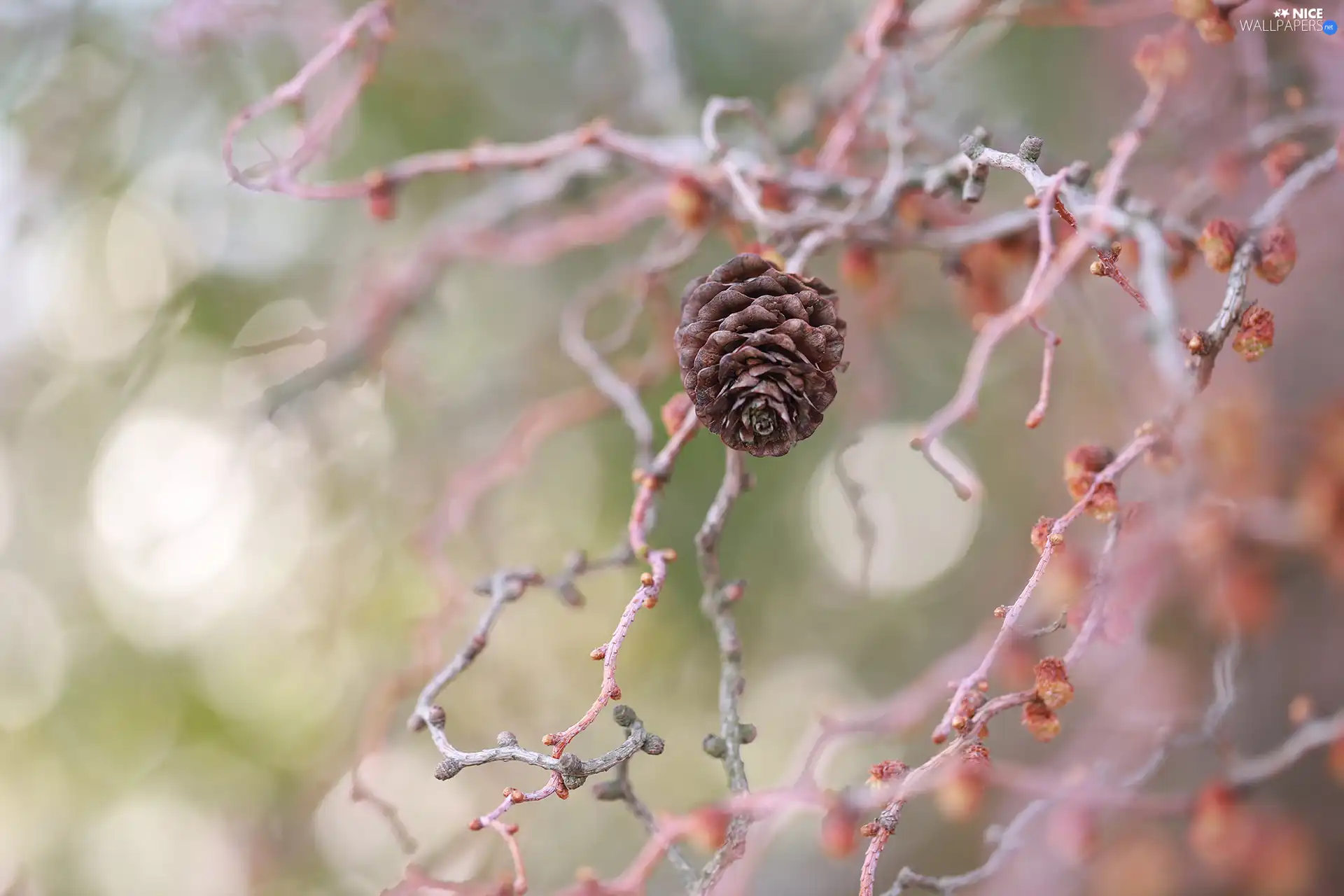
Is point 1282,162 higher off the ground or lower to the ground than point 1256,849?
higher

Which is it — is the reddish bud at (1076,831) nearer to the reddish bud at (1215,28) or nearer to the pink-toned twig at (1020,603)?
the pink-toned twig at (1020,603)

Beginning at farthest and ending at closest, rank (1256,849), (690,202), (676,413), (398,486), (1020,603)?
(398,486)
(1256,849)
(690,202)
(676,413)
(1020,603)

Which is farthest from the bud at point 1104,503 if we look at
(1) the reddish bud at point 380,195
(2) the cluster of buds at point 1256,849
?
(1) the reddish bud at point 380,195

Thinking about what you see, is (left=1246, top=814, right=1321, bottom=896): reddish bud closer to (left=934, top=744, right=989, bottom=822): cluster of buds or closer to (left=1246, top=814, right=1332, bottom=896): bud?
(left=1246, top=814, right=1332, bottom=896): bud

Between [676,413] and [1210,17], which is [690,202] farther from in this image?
[1210,17]

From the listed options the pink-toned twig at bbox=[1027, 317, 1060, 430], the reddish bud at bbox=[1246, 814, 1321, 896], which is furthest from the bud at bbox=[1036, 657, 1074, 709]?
the reddish bud at bbox=[1246, 814, 1321, 896]

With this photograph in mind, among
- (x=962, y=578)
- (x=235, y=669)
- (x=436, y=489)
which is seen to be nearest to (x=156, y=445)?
(x=235, y=669)

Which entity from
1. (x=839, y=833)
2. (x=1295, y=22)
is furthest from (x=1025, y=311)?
(x=1295, y=22)
